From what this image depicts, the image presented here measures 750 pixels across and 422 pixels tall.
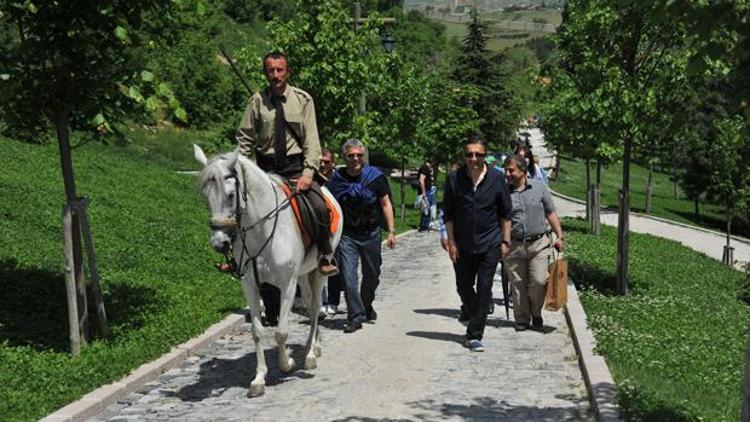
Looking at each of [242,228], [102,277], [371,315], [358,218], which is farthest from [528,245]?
[102,277]

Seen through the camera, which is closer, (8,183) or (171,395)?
(171,395)

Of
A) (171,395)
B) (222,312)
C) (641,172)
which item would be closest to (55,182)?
(222,312)

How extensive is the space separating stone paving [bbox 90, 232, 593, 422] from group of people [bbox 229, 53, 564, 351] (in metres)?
0.45

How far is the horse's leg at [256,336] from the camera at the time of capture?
26.3 feet

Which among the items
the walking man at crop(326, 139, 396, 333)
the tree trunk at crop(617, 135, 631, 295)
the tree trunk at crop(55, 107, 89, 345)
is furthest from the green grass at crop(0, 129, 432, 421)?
the tree trunk at crop(617, 135, 631, 295)

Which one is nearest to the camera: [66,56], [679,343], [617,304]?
[66,56]

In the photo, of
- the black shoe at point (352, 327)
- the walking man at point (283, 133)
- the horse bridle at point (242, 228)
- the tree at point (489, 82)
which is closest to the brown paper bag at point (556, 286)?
the black shoe at point (352, 327)

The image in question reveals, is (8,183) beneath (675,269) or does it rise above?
above

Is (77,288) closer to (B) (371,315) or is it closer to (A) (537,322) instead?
(B) (371,315)

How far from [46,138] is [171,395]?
20.2 m

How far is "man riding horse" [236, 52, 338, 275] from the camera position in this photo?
8.72 metres

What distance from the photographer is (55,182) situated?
18.5m

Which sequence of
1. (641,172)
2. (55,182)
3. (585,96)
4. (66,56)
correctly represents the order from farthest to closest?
(641,172) → (55,182) → (585,96) → (66,56)

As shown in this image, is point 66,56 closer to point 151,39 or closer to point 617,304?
point 151,39
